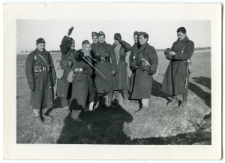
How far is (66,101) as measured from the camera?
638 centimetres


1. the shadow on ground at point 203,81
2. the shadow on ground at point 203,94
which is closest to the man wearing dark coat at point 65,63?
the shadow on ground at point 203,94

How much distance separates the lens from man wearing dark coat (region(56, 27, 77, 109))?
19.6ft

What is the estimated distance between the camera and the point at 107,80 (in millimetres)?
6293

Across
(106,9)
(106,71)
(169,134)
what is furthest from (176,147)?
(106,9)

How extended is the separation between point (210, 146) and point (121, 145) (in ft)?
6.33

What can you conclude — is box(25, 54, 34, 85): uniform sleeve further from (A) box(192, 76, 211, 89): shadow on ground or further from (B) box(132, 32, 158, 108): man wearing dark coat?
(A) box(192, 76, 211, 89): shadow on ground

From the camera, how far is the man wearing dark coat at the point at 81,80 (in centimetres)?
572

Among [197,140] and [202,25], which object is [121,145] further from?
[202,25]

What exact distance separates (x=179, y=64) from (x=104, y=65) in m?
1.73

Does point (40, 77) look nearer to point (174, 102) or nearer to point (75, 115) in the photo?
point (75, 115)

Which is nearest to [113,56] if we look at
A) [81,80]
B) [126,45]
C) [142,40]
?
[126,45]

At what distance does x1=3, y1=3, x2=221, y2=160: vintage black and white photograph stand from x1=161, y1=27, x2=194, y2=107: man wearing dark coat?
0.07 feet

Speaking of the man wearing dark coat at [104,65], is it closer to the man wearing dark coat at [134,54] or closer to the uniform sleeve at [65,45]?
the man wearing dark coat at [134,54]

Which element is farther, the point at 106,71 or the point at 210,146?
the point at 106,71
